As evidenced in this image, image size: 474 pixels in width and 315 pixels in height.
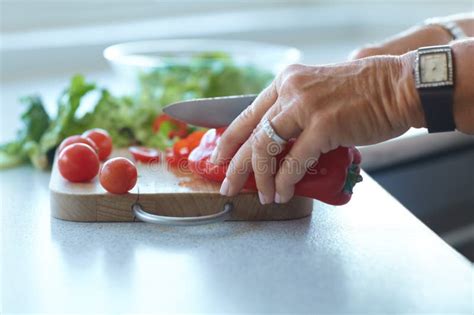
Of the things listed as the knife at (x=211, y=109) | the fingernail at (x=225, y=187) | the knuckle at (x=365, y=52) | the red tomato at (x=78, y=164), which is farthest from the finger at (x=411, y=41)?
the red tomato at (x=78, y=164)

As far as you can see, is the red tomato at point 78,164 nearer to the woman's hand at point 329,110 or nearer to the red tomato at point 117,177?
the red tomato at point 117,177

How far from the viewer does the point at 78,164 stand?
1.29 meters

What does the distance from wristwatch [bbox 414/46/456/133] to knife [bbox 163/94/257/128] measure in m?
0.29

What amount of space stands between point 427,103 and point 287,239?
0.29 meters

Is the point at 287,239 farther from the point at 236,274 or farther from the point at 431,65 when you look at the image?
the point at 431,65

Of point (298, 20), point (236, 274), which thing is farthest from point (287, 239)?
point (298, 20)

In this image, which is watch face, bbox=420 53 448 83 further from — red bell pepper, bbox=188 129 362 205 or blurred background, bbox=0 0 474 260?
blurred background, bbox=0 0 474 260

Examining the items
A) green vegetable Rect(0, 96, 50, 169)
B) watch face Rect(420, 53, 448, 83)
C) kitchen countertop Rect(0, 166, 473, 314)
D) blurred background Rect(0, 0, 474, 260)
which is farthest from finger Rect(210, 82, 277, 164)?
blurred background Rect(0, 0, 474, 260)

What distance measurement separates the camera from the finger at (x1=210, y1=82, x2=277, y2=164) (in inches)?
47.3

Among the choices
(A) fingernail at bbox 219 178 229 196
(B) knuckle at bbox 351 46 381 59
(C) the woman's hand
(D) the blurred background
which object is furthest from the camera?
(D) the blurred background

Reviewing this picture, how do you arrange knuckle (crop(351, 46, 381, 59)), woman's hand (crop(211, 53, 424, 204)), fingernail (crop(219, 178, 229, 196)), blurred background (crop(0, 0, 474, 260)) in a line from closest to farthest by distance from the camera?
woman's hand (crop(211, 53, 424, 204)) → fingernail (crop(219, 178, 229, 196)) → knuckle (crop(351, 46, 381, 59)) → blurred background (crop(0, 0, 474, 260))

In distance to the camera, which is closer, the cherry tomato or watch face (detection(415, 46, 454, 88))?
watch face (detection(415, 46, 454, 88))

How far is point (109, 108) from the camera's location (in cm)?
167

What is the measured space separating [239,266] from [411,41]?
0.70 metres
